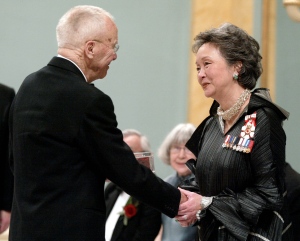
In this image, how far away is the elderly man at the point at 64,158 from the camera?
12.4ft

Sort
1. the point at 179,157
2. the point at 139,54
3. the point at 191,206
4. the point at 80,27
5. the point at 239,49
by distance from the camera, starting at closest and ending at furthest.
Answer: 1. the point at 80,27
2. the point at 191,206
3. the point at 239,49
4. the point at 179,157
5. the point at 139,54

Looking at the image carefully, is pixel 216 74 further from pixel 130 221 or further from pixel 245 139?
pixel 130 221

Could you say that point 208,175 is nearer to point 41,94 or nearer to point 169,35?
point 41,94

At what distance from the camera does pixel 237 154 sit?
410 centimetres

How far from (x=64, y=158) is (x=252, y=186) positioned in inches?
37.4

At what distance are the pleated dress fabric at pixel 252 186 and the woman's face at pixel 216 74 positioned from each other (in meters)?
0.17

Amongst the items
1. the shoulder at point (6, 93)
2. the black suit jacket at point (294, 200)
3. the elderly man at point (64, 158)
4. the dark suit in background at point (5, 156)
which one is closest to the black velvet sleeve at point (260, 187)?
the elderly man at point (64, 158)

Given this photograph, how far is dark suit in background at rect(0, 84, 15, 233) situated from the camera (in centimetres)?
493

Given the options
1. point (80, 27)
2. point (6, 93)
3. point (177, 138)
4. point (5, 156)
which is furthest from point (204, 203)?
point (177, 138)

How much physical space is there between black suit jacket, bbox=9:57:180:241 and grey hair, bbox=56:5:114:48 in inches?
8.8

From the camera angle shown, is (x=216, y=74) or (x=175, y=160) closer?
(x=216, y=74)

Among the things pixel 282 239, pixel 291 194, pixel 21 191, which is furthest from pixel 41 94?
pixel 291 194

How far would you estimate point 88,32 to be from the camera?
13.2ft

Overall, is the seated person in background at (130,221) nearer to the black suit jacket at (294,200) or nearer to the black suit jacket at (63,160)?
the black suit jacket at (294,200)
